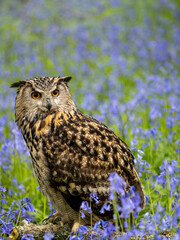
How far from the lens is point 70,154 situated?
10.9ft

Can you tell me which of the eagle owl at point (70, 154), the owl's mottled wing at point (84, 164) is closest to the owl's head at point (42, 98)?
the eagle owl at point (70, 154)

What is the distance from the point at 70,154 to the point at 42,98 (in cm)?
71

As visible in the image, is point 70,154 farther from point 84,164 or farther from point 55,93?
point 55,93

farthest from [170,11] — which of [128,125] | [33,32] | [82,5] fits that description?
[128,125]

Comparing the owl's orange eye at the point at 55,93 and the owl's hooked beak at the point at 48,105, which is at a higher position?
the owl's orange eye at the point at 55,93

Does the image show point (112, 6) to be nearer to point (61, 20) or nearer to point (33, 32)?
point (61, 20)

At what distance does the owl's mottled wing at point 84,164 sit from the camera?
3307 mm

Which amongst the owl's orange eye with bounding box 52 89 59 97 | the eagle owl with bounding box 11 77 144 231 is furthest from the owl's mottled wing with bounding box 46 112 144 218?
the owl's orange eye with bounding box 52 89 59 97

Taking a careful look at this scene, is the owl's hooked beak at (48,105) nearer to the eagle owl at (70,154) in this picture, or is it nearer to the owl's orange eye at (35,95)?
the eagle owl at (70,154)

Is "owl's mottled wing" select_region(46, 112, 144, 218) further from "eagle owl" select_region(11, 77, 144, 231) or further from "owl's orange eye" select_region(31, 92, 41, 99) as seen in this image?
"owl's orange eye" select_region(31, 92, 41, 99)

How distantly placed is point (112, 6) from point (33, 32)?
4.80m

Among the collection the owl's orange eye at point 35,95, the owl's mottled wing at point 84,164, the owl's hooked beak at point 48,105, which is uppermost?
the owl's orange eye at point 35,95

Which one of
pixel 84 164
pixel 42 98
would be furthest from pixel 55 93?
pixel 84 164

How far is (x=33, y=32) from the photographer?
15250 mm
